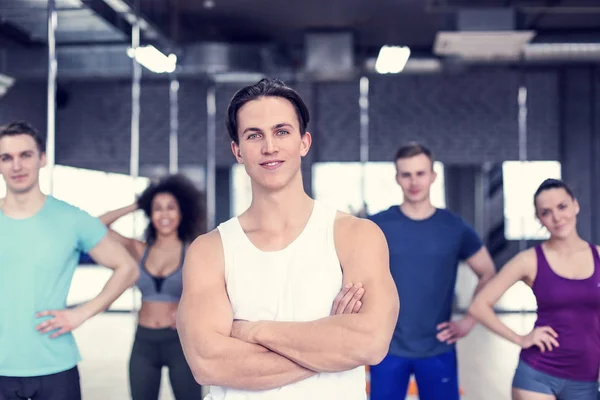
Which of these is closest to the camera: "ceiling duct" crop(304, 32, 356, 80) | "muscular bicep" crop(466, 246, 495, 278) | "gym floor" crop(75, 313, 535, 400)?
"muscular bicep" crop(466, 246, 495, 278)

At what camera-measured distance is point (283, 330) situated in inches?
54.9

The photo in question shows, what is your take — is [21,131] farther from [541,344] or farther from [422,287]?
[541,344]

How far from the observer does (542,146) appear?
866 cm

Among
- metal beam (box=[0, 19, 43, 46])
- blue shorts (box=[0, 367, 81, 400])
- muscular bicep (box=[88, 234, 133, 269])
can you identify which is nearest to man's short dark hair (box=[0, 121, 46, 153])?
muscular bicep (box=[88, 234, 133, 269])

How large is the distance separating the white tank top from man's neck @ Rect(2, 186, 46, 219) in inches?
47.6

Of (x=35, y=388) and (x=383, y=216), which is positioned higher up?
(x=383, y=216)

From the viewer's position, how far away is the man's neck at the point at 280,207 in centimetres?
147

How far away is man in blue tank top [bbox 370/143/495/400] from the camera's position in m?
2.76

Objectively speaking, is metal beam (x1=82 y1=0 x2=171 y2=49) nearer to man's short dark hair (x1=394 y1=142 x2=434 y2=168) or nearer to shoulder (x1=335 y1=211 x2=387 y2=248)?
man's short dark hair (x1=394 y1=142 x2=434 y2=168)

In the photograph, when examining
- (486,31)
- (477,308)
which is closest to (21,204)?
(477,308)

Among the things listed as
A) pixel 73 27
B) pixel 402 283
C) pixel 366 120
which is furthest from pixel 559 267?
pixel 366 120

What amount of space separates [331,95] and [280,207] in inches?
293

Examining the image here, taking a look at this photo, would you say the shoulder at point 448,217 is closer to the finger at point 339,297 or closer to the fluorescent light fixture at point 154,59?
the finger at point 339,297

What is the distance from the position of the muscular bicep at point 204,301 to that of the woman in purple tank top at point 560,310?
146 centimetres
